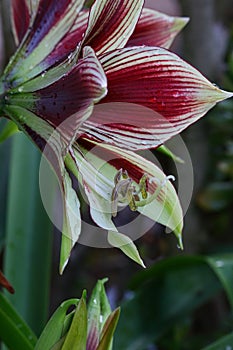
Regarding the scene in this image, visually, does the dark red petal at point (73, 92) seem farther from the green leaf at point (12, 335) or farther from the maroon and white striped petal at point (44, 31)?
the green leaf at point (12, 335)

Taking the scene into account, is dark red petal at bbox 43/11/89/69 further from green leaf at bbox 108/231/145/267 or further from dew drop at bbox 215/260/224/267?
dew drop at bbox 215/260/224/267

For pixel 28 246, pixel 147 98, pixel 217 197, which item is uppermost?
pixel 147 98

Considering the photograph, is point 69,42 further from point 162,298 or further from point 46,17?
point 162,298

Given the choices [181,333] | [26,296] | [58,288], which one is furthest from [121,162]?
[58,288]

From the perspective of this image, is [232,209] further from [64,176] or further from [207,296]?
[64,176]

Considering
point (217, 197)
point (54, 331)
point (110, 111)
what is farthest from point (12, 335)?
point (217, 197)

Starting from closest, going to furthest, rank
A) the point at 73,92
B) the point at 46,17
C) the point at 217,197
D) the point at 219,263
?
1. the point at 73,92
2. the point at 46,17
3. the point at 219,263
4. the point at 217,197

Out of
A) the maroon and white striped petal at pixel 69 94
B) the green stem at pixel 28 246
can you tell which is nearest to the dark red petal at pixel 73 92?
the maroon and white striped petal at pixel 69 94

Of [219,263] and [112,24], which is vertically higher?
[112,24]
